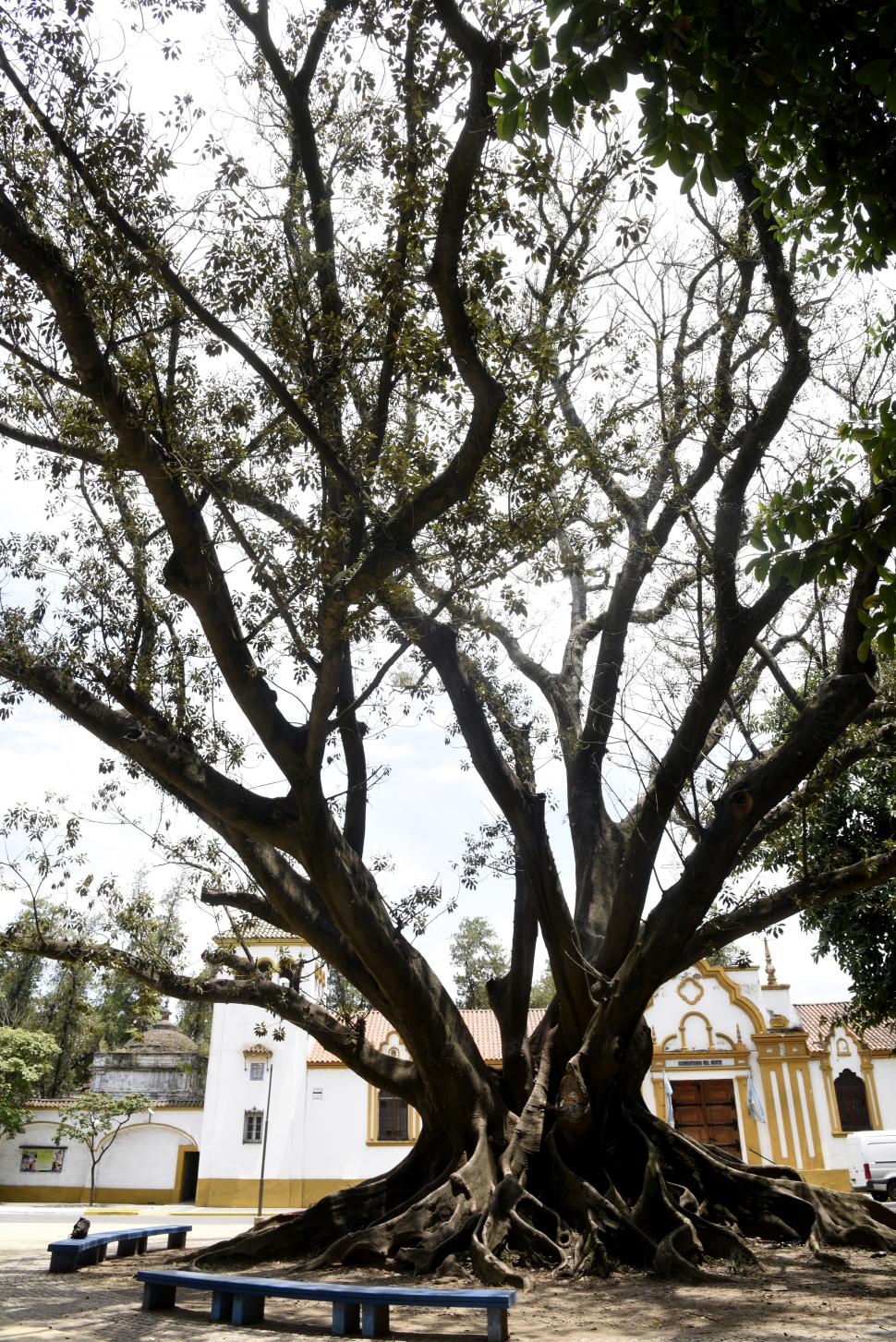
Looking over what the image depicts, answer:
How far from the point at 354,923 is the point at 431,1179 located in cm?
278

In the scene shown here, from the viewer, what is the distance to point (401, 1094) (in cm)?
1003

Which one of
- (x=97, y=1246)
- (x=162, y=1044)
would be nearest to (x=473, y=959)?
(x=162, y=1044)

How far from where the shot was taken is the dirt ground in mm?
5516

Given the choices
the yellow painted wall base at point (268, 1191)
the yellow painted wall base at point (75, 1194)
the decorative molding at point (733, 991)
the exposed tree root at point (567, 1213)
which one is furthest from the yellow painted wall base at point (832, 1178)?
the yellow painted wall base at point (75, 1194)

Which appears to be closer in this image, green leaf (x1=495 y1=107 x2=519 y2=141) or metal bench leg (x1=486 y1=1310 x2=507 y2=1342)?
green leaf (x1=495 y1=107 x2=519 y2=141)

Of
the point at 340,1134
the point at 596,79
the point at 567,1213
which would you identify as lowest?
the point at 567,1213

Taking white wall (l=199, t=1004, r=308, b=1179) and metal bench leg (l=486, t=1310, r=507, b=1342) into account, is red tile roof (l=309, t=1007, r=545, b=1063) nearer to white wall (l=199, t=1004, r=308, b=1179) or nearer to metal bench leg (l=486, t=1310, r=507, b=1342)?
white wall (l=199, t=1004, r=308, b=1179)

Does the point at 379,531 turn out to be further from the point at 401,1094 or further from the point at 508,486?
the point at 401,1094

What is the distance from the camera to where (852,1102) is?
79.5 feet

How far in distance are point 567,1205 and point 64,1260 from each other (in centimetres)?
452

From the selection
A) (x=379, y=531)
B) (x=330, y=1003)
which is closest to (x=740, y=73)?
(x=379, y=531)

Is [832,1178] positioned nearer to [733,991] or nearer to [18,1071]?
[733,991]

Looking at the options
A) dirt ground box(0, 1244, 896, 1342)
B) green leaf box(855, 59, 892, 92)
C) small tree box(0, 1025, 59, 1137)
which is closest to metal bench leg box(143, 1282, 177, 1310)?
dirt ground box(0, 1244, 896, 1342)

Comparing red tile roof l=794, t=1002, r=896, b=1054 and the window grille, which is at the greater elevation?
red tile roof l=794, t=1002, r=896, b=1054
